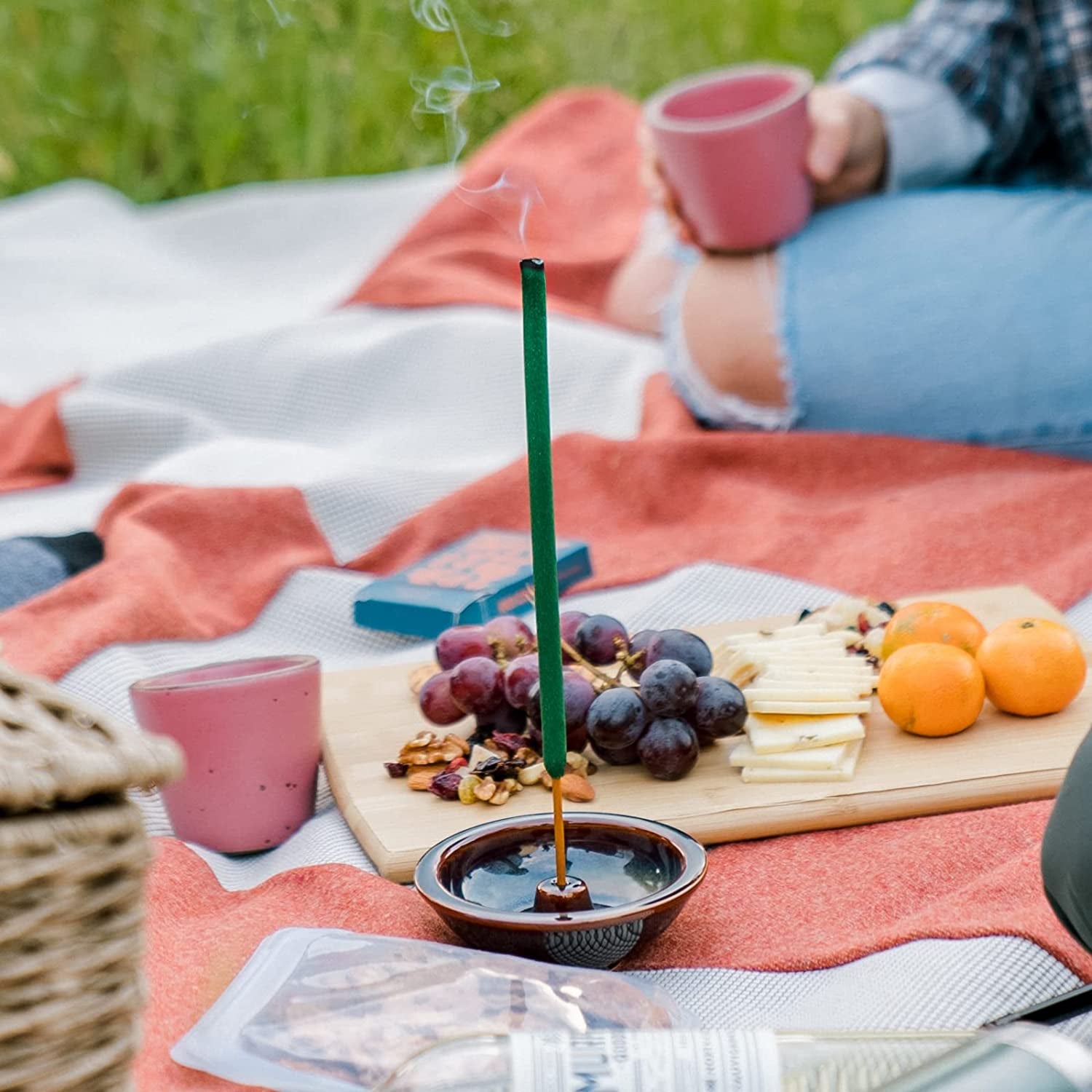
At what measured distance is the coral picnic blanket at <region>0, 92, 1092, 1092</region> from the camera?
2.32ft

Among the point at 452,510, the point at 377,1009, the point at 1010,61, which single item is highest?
the point at 1010,61

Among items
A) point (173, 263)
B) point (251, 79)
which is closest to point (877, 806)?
point (173, 263)

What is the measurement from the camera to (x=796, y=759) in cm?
83

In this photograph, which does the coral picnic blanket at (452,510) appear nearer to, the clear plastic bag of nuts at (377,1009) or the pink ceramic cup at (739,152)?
the clear plastic bag of nuts at (377,1009)

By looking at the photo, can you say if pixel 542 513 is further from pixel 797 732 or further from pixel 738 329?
A: pixel 738 329

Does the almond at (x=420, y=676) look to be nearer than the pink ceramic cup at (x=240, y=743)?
No

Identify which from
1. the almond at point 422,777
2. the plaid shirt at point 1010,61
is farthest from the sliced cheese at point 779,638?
the plaid shirt at point 1010,61

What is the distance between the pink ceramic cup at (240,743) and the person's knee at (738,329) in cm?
84

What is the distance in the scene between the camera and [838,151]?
1562 mm

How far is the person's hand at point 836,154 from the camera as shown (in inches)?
61.4

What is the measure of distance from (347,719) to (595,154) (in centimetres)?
153

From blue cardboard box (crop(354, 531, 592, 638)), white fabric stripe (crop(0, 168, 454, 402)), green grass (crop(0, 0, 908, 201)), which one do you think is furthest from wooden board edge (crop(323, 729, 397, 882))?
green grass (crop(0, 0, 908, 201))

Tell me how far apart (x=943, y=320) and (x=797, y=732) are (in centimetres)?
80

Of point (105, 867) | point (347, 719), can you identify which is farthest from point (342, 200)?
point (105, 867)
